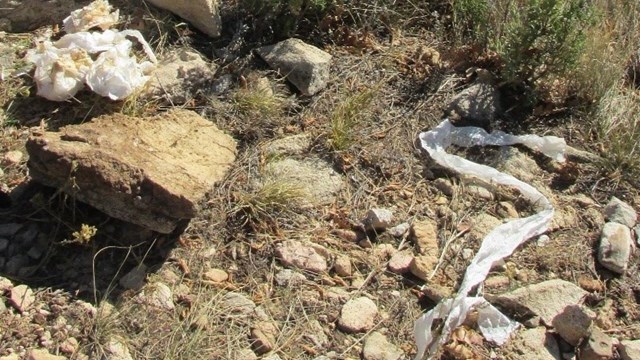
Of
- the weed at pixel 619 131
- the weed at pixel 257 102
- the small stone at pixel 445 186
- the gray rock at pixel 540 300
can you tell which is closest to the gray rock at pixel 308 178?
the weed at pixel 257 102

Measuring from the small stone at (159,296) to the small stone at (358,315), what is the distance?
1.95 feet

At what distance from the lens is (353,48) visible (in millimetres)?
3881

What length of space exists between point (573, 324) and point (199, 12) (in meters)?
2.08

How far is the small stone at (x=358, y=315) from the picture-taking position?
2856 mm

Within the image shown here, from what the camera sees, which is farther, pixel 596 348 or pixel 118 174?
pixel 596 348

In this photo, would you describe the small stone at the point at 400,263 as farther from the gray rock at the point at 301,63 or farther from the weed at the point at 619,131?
the weed at the point at 619,131

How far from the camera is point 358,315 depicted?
2.88 meters

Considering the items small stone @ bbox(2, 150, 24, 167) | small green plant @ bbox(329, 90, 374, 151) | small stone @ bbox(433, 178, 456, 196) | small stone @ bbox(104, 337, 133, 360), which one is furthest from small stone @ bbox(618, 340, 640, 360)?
small stone @ bbox(2, 150, 24, 167)

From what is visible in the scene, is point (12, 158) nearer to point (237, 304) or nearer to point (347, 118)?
point (237, 304)

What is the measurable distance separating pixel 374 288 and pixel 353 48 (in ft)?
4.42

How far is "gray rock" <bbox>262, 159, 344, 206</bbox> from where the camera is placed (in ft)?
10.6

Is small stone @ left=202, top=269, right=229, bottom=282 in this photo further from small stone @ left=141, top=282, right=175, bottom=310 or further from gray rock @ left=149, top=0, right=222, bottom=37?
gray rock @ left=149, top=0, right=222, bottom=37

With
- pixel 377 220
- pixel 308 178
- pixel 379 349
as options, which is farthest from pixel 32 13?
pixel 379 349

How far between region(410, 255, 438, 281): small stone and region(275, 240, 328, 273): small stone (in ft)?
1.07
